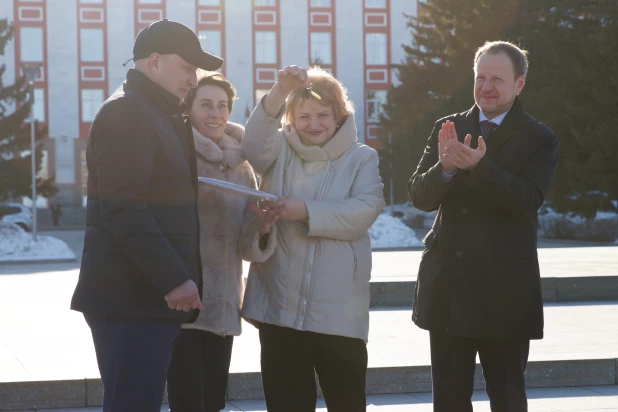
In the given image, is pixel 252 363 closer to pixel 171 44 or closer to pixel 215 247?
pixel 215 247

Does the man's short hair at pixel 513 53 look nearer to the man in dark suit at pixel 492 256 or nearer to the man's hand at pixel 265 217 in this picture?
the man in dark suit at pixel 492 256

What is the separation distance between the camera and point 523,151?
3947 mm

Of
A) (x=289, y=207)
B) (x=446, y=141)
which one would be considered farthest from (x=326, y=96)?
(x=446, y=141)

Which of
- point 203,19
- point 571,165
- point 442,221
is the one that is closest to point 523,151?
point 442,221

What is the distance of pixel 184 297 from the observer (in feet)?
10.4

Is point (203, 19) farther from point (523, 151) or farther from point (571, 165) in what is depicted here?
point (523, 151)

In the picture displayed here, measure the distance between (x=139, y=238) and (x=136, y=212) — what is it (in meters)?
0.09

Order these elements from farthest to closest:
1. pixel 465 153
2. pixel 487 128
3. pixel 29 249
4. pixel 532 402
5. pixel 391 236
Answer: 1. pixel 391 236
2. pixel 29 249
3. pixel 532 402
4. pixel 487 128
5. pixel 465 153

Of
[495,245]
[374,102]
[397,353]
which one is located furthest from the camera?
[374,102]

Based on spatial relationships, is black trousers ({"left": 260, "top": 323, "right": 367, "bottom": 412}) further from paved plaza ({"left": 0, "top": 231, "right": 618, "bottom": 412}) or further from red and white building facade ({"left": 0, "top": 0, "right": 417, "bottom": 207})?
red and white building facade ({"left": 0, "top": 0, "right": 417, "bottom": 207})

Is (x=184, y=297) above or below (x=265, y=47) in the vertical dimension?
below

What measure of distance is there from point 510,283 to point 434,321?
36 cm

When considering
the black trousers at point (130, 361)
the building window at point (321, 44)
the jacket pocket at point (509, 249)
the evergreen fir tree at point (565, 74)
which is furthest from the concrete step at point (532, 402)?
the building window at point (321, 44)

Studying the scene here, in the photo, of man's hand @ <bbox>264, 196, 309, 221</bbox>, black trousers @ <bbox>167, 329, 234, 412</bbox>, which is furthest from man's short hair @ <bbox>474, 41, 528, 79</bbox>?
black trousers @ <bbox>167, 329, 234, 412</bbox>
